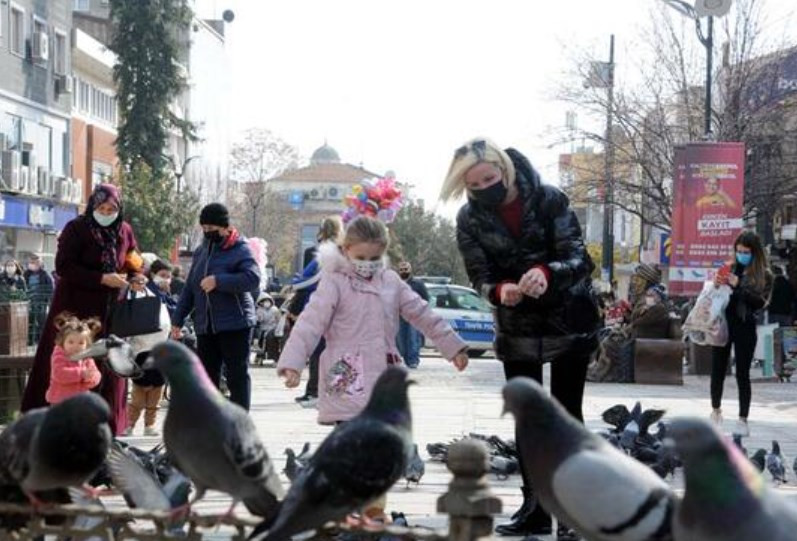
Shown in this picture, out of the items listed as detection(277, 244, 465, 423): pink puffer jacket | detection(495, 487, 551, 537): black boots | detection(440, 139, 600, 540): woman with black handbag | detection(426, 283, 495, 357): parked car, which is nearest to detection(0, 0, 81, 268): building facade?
detection(426, 283, 495, 357): parked car

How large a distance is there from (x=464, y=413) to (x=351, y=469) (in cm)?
1000

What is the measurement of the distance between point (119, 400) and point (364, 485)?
5.52 meters

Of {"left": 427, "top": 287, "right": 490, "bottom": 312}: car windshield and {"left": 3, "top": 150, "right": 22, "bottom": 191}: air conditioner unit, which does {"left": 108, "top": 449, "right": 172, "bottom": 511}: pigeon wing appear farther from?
{"left": 3, "top": 150, "right": 22, "bottom": 191}: air conditioner unit

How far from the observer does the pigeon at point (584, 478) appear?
3.99m

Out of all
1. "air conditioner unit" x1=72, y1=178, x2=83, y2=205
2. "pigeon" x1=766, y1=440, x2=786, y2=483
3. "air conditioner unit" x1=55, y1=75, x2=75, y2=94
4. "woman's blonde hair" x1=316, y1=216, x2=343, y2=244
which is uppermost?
"air conditioner unit" x1=55, y1=75, x2=75, y2=94

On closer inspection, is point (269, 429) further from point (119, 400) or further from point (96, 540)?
point (96, 540)

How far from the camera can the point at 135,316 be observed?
10.2 m

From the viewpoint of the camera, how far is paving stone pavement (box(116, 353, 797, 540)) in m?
8.63

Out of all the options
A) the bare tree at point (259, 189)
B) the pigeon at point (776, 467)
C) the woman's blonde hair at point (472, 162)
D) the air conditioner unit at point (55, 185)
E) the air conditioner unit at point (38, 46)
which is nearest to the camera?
the woman's blonde hair at point (472, 162)

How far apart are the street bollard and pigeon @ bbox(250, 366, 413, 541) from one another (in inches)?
15.1

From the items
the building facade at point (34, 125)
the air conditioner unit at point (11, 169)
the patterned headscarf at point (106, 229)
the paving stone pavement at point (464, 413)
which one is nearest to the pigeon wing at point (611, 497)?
the paving stone pavement at point (464, 413)

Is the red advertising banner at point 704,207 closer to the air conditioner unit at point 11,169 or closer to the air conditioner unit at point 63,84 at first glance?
the air conditioner unit at point 11,169

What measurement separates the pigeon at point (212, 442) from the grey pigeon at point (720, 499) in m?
1.36

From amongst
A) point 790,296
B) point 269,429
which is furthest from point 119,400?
point 790,296
